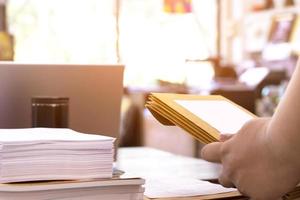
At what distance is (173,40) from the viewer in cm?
866

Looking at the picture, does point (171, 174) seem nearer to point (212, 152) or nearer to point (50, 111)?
point (50, 111)

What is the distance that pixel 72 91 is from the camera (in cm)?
151

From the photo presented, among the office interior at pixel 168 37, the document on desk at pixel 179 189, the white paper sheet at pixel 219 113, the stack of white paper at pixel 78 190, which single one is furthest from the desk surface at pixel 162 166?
the office interior at pixel 168 37

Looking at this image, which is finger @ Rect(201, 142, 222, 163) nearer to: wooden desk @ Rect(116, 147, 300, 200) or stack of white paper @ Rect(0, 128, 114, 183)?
Answer: stack of white paper @ Rect(0, 128, 114, 183)

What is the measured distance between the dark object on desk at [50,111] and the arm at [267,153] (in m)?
0.49

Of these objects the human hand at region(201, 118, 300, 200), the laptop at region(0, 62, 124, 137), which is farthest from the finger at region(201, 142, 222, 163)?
the laptop at region(0, 62, 124, 137)

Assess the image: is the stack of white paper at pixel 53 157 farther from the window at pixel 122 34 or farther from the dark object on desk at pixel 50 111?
the window at pixel 122 34

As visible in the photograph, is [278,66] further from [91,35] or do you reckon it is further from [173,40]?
[91,35]

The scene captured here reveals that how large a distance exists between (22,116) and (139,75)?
23.1 feet

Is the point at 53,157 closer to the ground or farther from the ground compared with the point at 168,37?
closer to the ground

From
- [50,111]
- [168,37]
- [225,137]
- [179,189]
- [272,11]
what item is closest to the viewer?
[225,137]

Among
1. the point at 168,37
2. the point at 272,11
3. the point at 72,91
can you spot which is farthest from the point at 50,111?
the point at 168,37

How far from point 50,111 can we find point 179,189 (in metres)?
0.39

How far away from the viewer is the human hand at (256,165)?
0.94 meters
